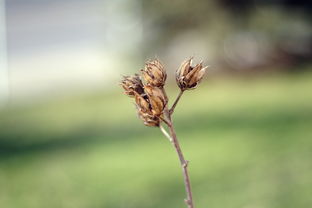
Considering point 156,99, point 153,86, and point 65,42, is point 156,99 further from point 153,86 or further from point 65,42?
point 65,42

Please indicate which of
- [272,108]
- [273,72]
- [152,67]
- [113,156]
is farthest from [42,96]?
[152,67]

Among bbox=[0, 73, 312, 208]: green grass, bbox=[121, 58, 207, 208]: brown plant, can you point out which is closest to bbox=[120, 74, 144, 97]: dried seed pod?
bbox=[121, 58, 207, 208]: brown plant

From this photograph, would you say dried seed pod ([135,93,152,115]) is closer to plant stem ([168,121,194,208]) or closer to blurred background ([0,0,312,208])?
plant stem ([168,121,194,208])

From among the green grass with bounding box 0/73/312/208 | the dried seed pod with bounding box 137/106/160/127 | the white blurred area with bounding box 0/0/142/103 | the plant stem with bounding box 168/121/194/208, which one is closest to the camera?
the plant stem with bounding box 168/121/194/208

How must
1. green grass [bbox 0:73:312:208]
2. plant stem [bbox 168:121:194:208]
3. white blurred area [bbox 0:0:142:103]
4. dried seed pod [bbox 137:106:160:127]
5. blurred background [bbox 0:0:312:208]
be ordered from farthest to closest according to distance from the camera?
white blurred area [bbox 0:0:142:103], blurred background [bbox 0:0:312:208], green grass [bbox 0:73:312:208], dried seed pod [bbox 137:106:160:127], plant stem [bbox 168:121:194:208]

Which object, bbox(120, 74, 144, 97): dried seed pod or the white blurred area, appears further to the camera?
the white blurred area

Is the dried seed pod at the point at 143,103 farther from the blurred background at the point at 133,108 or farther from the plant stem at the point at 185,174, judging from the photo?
the blurred background at the point at 133,108

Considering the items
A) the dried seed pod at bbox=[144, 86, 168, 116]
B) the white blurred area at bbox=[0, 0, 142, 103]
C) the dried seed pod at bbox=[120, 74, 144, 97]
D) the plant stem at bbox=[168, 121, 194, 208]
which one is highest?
the white blurred area at bbox=[0, 0, 142, 103]

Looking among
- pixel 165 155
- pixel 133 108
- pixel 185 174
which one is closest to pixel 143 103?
pixel 185 174

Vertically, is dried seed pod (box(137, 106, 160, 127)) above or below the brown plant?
below
